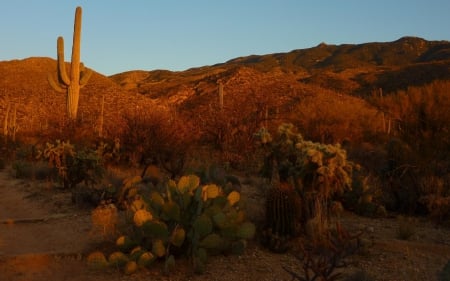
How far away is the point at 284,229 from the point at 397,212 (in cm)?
333

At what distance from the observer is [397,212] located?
8984 mm

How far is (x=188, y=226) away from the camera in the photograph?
6121 millimetres

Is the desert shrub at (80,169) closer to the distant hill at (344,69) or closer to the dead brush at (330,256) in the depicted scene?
the dead brush at (330,256)

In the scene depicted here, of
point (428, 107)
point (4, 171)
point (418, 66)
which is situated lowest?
point (4, 171)

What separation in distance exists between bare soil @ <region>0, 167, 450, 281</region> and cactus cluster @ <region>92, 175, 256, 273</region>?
0.19 m

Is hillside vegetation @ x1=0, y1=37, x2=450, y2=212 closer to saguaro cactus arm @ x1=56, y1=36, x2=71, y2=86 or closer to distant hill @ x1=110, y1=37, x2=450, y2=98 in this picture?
distant hill @ x1=110, y1=37, x2=450, y2=98

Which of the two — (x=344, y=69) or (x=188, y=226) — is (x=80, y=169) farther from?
(x=344, y=69)

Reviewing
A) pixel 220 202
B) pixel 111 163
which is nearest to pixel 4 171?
pixel 111 163

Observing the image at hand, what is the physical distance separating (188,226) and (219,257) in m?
0.52

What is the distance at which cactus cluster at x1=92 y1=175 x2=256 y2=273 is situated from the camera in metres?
5.72

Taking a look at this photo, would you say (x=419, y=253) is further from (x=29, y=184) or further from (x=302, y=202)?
(x=29, y=184)

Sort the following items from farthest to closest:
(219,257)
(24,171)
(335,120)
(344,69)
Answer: (344,69), (335,120), (24,171), (219,257)

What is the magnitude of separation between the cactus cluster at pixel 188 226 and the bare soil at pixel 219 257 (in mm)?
186

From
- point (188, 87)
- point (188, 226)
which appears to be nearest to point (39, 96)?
point (188, 87)
